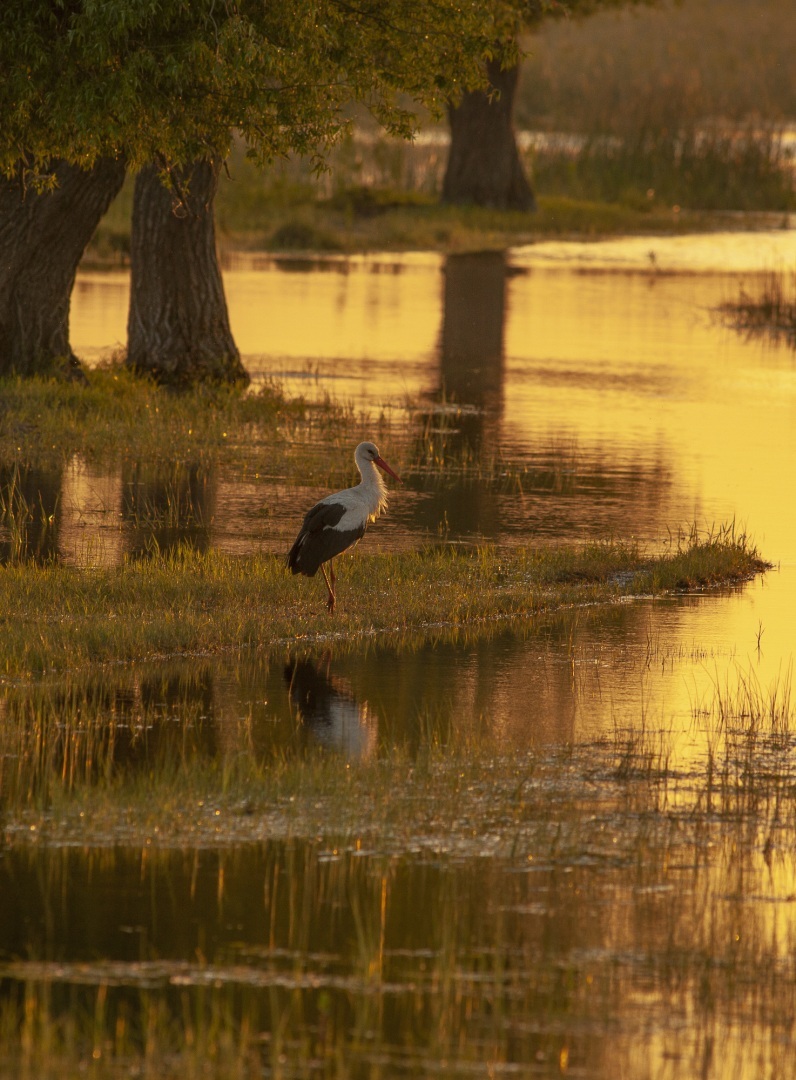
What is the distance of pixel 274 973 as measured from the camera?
Result: 21.8ft

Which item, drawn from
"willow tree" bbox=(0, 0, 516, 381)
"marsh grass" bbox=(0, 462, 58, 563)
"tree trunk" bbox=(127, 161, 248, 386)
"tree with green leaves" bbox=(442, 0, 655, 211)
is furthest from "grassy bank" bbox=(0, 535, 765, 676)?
"tree with green leaves" bbox=(442, 0, 655, 211)

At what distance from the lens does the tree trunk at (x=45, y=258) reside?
1977 cm

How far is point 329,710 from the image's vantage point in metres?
10.0

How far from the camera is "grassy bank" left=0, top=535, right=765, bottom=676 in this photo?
10.9 metres

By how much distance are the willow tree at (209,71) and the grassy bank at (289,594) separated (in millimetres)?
3036

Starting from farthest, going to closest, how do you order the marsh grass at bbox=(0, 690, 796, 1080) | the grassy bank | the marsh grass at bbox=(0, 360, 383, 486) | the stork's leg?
A: the marsh grass at bbox=(0, 360, 383, 486), the stork's leg, the grassy bank, the marsh grass at bbox=(0, 690, 796, 1080)

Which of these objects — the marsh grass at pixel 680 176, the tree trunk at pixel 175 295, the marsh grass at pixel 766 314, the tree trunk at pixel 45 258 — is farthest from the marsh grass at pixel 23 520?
the marsh grass at pixel 680 176

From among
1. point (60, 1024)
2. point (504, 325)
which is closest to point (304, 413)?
point (504, 325)

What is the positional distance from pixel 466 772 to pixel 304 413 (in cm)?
1207

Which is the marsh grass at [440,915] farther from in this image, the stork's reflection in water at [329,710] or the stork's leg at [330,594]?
the stork's leg at [330,594]

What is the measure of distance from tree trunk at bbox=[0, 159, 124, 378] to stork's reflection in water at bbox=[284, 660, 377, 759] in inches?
385

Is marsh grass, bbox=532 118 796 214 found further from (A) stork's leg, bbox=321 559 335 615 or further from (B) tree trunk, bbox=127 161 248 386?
(A) stork's leg, bbox=321 559 335 615

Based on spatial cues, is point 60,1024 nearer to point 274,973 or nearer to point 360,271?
point 274,973

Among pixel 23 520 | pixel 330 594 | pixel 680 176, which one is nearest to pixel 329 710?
pixel 330 594
